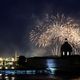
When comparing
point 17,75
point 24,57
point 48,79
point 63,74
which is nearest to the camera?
point 48,79

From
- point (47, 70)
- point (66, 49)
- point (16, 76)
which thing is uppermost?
point (66, 49)

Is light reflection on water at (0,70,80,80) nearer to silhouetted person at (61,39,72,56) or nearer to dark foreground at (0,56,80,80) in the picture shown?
dark foreground at (0,56,80,80)

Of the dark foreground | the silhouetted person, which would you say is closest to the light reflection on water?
the dark foreground

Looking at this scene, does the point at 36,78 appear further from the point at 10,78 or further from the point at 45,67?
the point at 45,67

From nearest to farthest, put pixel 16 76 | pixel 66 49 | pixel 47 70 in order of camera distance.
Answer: pixel 16 76 < pixel 47 70 < pixel 66 49

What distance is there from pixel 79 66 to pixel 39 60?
14.1m

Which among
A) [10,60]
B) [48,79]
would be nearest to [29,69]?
[48,79]

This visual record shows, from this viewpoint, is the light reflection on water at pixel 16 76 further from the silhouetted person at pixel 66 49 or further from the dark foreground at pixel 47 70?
A: the silhouetted person at pixel 66 49

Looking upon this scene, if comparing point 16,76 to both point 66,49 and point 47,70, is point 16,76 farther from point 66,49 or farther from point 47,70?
point 66,49

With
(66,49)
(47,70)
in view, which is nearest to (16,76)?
(47,70)

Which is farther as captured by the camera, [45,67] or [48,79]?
[45,67]

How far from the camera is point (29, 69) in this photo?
11831 centimetres

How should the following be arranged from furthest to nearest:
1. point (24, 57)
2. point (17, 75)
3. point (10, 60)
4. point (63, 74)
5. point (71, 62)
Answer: point (10, 60) < point (24, 57) < point (71, 62) < point (63, 74) < point (17, 75)

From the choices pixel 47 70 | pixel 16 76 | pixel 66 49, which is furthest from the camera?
pixel 66 49
